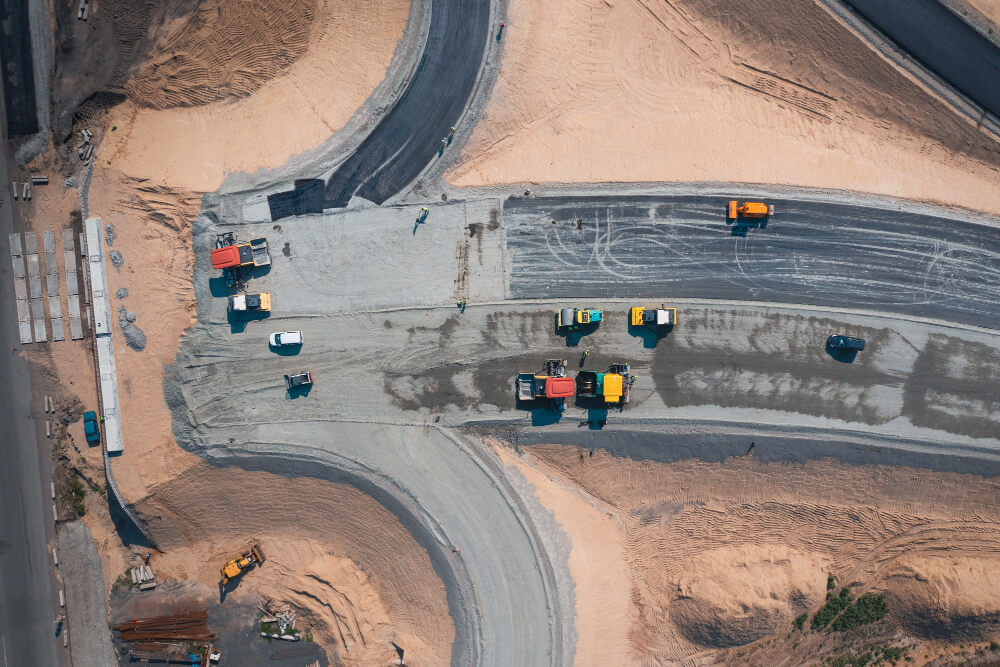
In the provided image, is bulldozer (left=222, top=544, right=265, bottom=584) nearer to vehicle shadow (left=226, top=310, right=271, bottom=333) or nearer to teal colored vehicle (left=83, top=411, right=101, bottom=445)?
teal colored vehicle (left=83, top=411, right=101, bottom=445)

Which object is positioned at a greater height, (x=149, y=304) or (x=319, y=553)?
(x=149, y=304)

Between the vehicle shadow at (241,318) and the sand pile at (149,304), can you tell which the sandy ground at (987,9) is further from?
the sand pile at (149,304)

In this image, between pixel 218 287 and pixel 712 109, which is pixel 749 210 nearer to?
pixel 712 109

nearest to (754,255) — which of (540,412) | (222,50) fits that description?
(540,412)

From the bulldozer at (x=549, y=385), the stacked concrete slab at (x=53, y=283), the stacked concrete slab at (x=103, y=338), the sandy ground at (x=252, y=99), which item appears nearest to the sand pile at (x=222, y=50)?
the sandy ground at (x=252, y=99)

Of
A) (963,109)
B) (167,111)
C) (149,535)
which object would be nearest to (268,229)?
(167,111)

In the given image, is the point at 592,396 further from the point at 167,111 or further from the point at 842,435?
the point at 167,111
